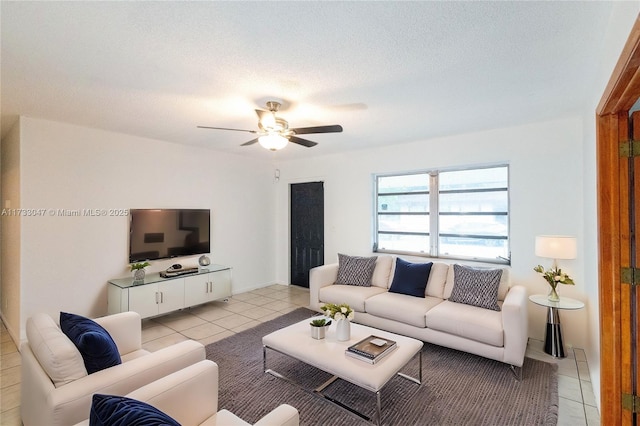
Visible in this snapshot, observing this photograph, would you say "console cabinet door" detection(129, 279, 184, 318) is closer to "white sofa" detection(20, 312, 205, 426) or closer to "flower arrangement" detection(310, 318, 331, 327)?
"white sofa" detection(20, 312, 205, 426)

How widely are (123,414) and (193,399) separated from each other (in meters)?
0.60

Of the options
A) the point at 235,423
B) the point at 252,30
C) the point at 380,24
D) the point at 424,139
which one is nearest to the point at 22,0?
the point at 252,30

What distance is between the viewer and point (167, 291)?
4.02 meters

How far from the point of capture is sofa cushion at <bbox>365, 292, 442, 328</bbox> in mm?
3242

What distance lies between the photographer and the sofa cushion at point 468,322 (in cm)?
275

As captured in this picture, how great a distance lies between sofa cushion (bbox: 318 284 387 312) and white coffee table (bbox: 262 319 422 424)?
2.70 feet

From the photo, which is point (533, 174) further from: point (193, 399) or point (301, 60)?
point (193, 399)

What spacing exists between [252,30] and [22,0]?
1136mm

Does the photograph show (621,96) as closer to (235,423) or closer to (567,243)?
(567,243)

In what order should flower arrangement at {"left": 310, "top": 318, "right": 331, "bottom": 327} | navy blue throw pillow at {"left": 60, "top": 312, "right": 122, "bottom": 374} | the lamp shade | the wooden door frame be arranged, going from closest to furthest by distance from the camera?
navy blue throw pillow at {"left": 60, "top": 312, "right": 122, "bottom": 374} < the wooden door frame < flower arrangement at {"left": 310, "top": 318, "right": 331, "bottom": 327} < the lamp shade

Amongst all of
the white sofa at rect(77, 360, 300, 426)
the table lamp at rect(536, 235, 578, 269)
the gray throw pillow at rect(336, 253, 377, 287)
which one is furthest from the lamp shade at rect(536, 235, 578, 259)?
the white sofa at rect(77, 360, 300, 426)

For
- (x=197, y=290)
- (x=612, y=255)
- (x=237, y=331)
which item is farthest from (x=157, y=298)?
(x=612, y=255)

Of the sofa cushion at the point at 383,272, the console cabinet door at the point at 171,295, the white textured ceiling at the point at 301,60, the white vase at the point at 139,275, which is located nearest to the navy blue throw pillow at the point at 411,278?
the sofa cushion at the point at 383,272

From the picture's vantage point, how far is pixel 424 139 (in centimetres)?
430
